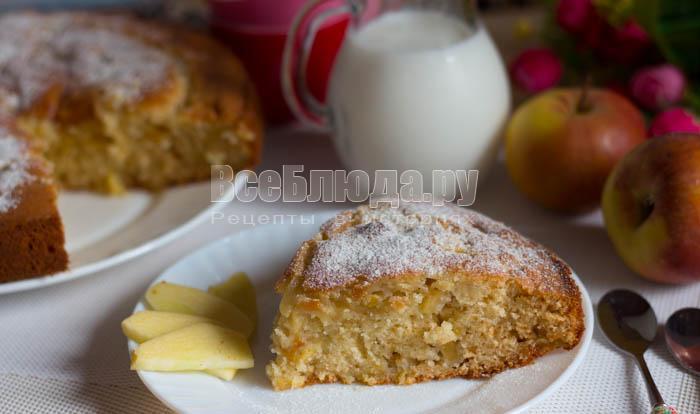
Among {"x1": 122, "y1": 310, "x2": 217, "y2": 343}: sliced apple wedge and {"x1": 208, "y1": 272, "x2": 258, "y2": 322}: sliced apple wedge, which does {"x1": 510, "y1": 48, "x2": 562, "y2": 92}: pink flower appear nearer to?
{"x1": 208, "y1": 272, "x2": 258, "y2": 322}: sliced apple wedge

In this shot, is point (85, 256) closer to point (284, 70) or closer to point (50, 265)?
point (50, 265)


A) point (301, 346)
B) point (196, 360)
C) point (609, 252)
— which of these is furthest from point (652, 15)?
point (196, 360)

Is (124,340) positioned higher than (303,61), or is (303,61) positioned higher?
(303,61)

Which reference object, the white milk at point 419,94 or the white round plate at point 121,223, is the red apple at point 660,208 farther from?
the white round plate at point 121,223

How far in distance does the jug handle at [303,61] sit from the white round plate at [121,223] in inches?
13.5

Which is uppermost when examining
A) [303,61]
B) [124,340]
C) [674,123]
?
[303,61]

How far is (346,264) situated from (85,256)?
0.79 m

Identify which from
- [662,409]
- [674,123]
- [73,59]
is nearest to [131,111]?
[73,59]

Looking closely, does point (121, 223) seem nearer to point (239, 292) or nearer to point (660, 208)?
point (239, 292)

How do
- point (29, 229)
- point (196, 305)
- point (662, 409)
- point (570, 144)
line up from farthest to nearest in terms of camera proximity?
1. point (570, 144)
2. point (29, 229)
3. point (196, 305)
4. point (662, 409)

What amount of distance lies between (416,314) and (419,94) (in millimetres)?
686

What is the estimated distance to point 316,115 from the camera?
2193mm

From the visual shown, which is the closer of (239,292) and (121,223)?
(239,292)

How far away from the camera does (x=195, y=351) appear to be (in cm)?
134
